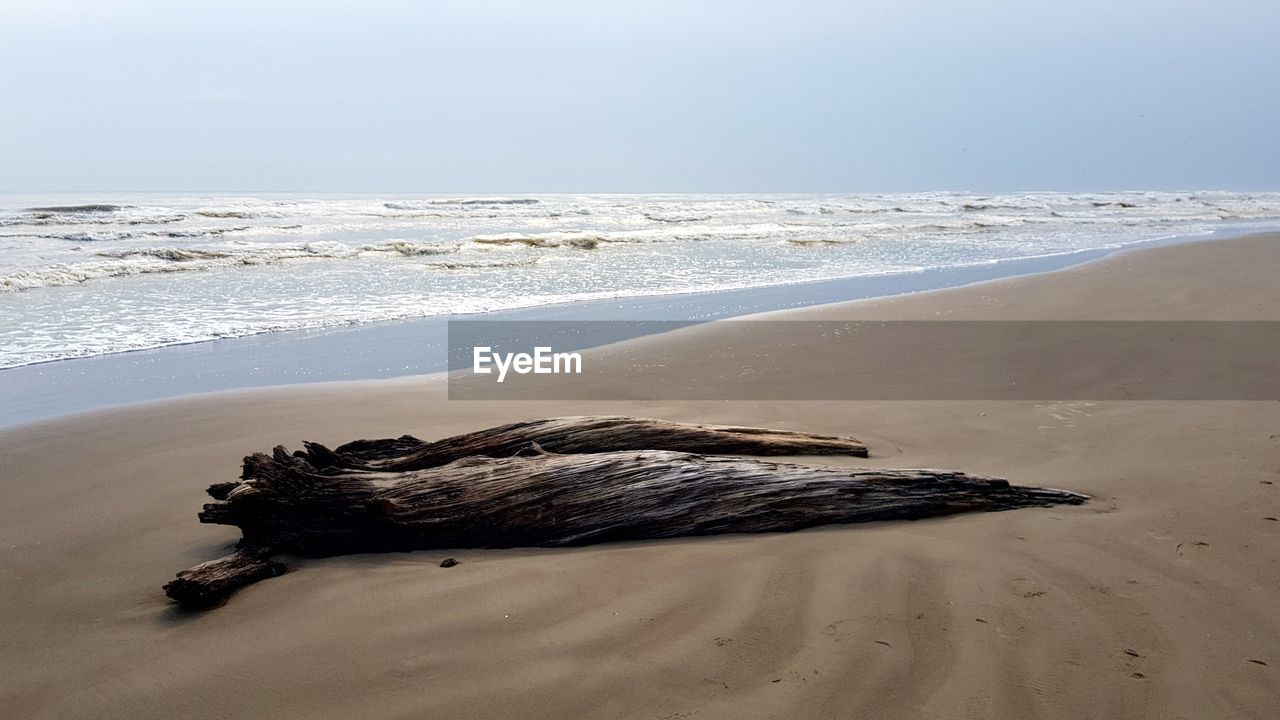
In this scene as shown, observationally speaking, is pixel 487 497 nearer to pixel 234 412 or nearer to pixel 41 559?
pixel 41 559

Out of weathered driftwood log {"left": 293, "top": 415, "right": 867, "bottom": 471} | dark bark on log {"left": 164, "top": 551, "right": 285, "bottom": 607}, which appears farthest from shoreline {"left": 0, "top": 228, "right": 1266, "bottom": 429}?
dark bark on log {"left": 164, "top": 551, "right": 285, "bottom": 607}

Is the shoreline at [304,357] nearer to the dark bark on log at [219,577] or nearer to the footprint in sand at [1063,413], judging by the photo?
the dark bark on log at [219,577]

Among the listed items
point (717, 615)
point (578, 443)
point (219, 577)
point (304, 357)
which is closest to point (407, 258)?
point (304, 357)

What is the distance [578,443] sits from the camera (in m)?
4.54

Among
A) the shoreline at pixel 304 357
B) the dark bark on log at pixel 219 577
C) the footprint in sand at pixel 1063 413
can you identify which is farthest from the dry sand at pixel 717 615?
the shoreline at pixel 304 357

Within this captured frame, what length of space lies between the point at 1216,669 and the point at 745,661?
147 cm

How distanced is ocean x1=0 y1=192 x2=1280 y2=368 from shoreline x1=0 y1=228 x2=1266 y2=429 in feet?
1.80

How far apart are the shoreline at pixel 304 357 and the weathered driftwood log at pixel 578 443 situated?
10.8 feet

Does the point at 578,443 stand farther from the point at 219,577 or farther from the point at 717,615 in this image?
the point at 219,577

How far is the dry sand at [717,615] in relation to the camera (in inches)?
105

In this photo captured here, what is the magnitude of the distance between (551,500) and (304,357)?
5.62 meters

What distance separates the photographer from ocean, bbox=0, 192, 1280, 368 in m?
11.3

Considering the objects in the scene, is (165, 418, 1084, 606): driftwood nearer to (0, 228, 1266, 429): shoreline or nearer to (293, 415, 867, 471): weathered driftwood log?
(293, 415, 867, 471): weathered driftwood log

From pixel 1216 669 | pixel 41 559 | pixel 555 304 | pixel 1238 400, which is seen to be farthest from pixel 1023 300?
pixel 41 559
